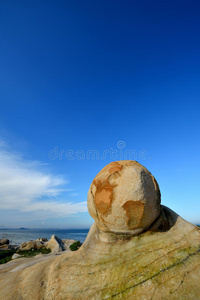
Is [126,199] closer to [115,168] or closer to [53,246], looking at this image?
[115,168]

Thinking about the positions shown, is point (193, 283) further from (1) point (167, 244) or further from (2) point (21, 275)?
(2) point (21, 275)

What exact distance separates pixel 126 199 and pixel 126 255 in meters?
1.30

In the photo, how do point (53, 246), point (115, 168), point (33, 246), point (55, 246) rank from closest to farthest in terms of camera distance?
1. point (115, 168)
2. point (55, 246)
3. point (53, 246)
4. point (33, 246)

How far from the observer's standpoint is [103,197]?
475 cm

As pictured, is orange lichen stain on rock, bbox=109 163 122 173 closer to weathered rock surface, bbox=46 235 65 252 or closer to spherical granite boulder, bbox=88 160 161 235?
spherical granite boulder, bbox=88 160 161 235

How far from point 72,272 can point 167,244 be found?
7.93 feet

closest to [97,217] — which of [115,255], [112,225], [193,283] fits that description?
[112,225]

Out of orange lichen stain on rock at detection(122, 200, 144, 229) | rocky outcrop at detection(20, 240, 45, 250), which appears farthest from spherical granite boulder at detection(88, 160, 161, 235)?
rocky outcrop at detection(20, 240, 45, 250)

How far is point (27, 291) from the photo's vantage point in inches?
194

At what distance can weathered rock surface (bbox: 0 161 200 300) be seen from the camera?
380 centimetres

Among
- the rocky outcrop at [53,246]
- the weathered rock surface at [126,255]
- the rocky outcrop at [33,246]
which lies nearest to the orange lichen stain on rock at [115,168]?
the weathered rock surface at [126,255]

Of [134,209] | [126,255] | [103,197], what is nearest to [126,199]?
[134,209]

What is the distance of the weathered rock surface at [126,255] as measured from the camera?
150 inches

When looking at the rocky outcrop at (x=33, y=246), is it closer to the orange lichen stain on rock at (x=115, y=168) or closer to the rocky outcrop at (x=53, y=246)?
the rocky outcrop at (x=53, y=246)
